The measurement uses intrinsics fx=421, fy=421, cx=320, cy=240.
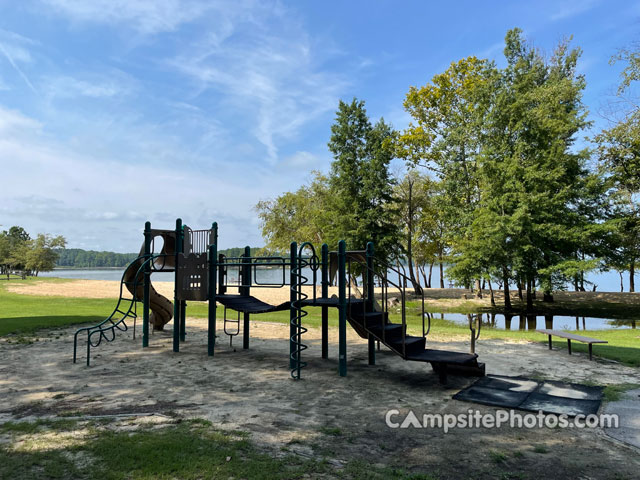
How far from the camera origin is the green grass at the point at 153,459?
11.4ft

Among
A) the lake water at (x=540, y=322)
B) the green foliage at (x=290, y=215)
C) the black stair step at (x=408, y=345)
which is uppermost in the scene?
the green foliage at (x=290, y=215)

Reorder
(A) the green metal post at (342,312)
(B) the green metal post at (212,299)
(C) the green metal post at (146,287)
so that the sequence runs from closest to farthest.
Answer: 1. (A) the green metal post at (342,312)
2. (B) the green metal post at (212,299)
3. (C) the green metal post at (146,287)

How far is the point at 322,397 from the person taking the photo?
6.21m

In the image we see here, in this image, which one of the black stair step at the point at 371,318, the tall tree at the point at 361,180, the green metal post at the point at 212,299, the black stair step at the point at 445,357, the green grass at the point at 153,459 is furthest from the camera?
the tall tree at the point at 361,180

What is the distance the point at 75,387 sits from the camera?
6617mm

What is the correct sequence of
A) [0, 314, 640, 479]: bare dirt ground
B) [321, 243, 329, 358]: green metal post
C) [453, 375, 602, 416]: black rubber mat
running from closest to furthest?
[0, 314, 640, 479]: bare dirt ground → [453, 375, 602, 416]: black rubber mat → [321, 243, 329, 358]: green metal post

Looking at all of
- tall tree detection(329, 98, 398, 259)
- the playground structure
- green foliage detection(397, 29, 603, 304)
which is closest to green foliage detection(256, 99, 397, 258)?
tall tree detection(329, 98, 398, 259)

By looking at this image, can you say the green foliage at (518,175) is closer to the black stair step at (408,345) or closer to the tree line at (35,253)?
the black stair step at (408,345)

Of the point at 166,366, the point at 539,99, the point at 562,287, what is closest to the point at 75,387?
the point at 166,366

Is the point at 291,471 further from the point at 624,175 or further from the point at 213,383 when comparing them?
the point at 624,175

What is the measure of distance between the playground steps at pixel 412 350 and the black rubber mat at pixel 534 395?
1.24 feet

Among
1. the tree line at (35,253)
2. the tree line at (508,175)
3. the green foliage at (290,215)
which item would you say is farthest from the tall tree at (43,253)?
the tree line at (508,175)

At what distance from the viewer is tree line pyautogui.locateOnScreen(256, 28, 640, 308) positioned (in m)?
22.6

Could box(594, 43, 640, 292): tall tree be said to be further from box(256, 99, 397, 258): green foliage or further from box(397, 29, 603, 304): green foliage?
box(256, 99, 397, 258): green foliage
